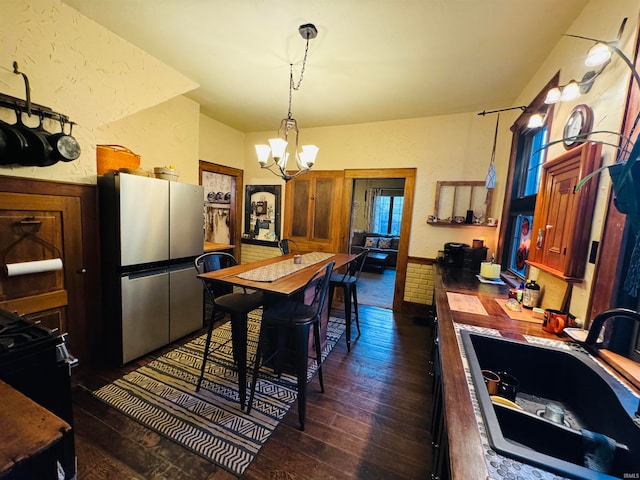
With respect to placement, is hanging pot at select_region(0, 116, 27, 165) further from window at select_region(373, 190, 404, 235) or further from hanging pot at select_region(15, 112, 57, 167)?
window at select_region(373, 190, 404, 235)

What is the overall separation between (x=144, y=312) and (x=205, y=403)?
40.1 inches

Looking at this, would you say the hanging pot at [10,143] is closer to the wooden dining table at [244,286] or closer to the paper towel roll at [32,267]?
the paper towel roll at [32,267]

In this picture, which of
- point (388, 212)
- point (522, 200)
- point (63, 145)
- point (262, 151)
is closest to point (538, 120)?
point (522, 200)

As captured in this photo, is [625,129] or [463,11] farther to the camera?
[463,11]

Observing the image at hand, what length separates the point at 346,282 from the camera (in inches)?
107

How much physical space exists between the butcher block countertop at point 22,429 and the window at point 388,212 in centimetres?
745

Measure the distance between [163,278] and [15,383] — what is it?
1519 millimetres

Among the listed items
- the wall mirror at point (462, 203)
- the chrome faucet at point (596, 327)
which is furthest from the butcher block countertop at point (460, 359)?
the wall mirror at point (462, 203)

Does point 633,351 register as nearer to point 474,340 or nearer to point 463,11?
point 474,340

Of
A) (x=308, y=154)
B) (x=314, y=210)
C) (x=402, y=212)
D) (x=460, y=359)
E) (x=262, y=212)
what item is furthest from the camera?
(x=262, y=212)

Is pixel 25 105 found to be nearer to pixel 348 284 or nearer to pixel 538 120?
pixel 348 284

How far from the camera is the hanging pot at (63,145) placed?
1826 mm

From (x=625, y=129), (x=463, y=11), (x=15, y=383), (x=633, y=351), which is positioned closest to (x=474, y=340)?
(x=633, y=351)

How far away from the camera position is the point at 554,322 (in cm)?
135
